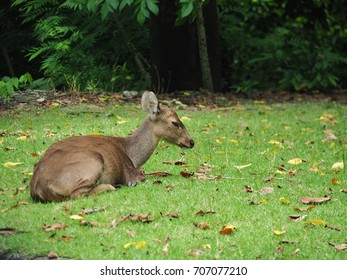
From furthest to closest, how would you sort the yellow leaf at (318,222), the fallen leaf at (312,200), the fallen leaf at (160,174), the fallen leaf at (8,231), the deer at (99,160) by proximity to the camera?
the fallen leaf at (160,174) → the fallen leaf at (312,200) → the deer at (99,160) → the yellow leaf at (318,222) → the fallen leaf at (8,231)

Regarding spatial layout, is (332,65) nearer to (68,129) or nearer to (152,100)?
(68,129)

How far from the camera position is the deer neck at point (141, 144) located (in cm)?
892

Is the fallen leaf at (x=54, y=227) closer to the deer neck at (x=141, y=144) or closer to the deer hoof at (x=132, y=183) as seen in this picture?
the deer hoof at (x=132, y=183)

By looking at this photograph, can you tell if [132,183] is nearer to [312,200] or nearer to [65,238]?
[312,200]

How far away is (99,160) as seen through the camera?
792 cm

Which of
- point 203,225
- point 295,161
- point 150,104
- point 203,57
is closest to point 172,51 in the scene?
point 203,57

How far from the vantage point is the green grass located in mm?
6375

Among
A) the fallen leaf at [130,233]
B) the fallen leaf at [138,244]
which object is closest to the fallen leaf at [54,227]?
the fallen leaf at [130,233]

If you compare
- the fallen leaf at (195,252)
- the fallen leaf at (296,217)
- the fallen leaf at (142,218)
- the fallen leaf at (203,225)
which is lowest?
the fallen leaf at (296,217)

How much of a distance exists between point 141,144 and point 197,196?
1316 mm

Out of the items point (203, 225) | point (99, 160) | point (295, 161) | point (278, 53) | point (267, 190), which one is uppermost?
point (99, 160)

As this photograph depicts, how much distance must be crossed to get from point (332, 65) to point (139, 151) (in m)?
10.4

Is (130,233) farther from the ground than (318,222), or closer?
farther from the ground

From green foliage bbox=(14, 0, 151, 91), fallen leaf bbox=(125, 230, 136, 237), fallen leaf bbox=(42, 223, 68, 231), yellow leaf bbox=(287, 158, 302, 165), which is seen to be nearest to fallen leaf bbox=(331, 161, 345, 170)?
yellow leaf bbox=(287, 158, 302, 165)
